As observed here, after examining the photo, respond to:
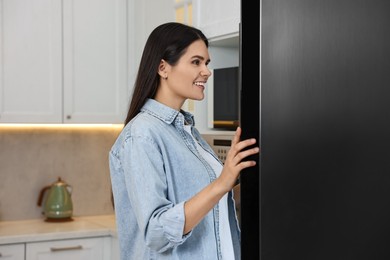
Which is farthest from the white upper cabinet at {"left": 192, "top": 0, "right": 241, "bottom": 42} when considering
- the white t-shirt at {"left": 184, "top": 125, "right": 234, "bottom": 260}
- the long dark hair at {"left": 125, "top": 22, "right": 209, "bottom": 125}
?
the white t-shirt at {"left": 184, "top": 125, "right": 234, "bottom": 260}

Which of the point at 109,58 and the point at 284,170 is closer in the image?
the point at 284,170

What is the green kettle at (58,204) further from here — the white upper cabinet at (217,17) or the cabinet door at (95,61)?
the white upper cabinet at (217,17)

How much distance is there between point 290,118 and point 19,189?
306cm

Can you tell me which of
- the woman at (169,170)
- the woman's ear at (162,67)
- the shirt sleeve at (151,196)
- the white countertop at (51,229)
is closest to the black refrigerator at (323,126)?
the woman at (169,170)

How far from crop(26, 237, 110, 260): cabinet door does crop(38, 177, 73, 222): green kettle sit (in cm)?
29

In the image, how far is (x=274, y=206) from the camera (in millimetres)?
327

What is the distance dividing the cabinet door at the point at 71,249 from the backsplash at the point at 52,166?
47 centimetres

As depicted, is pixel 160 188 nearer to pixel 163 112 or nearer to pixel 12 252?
pixel 163 112

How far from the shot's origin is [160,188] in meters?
1.27

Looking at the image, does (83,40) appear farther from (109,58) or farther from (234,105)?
(234,105)

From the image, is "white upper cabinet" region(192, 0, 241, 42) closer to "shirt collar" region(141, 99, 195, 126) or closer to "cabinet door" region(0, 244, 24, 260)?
"shirt collar" region(141, 99, 195, 126)

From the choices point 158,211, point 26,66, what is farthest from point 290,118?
point 26,66

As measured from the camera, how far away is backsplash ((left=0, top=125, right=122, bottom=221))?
3.18m

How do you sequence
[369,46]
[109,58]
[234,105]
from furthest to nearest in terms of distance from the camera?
[109,58]
[234,105]
[369,46]
